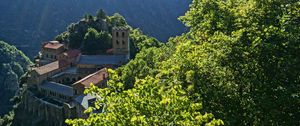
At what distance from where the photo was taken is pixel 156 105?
15672 mm

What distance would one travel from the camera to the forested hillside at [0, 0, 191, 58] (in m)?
168

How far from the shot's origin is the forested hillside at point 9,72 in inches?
4289

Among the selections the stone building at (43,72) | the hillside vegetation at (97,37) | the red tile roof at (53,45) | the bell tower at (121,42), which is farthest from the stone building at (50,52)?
the bell tower at (121,42)

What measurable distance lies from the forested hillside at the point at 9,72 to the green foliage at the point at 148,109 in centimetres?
9227

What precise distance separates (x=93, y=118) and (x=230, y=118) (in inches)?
276

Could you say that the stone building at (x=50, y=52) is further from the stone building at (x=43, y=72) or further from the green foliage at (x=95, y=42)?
the stone building at (x=43, y=72)

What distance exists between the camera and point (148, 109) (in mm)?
15555

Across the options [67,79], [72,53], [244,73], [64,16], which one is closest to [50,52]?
[72,53]

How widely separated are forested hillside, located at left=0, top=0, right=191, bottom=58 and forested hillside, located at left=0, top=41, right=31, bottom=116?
27.6 meters

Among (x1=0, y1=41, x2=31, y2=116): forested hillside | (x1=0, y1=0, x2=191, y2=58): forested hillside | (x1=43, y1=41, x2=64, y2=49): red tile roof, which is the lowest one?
(x1=0, y1=41, x2=31, y2=116): forested hillside

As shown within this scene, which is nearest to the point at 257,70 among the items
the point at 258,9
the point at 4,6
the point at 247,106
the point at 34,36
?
the point at 247,106

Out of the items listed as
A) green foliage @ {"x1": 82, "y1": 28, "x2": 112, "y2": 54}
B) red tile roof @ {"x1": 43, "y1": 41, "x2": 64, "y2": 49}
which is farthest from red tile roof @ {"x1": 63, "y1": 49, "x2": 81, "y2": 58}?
red tile roof @ {"x1": 43, "y1": 41, "x2": 64, "y2": 49}

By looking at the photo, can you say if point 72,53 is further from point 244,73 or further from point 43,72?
point 244,73

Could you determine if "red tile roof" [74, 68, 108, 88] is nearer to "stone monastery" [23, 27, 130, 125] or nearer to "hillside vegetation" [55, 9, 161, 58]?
"stone monastery" [23, 27, 130, 125]
